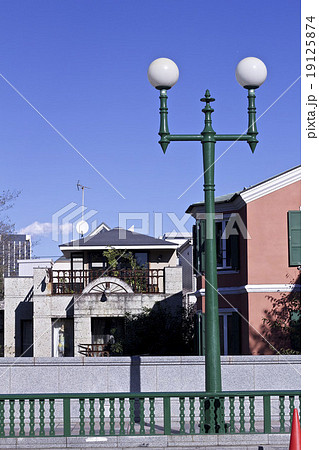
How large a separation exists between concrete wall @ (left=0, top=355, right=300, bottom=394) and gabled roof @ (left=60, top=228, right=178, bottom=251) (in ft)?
58.2

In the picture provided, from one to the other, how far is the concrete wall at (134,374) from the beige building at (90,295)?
33.2 feet

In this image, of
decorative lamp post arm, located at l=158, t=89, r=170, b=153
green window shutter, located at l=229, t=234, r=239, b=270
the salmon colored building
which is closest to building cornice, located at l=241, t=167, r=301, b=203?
the salmon colored building

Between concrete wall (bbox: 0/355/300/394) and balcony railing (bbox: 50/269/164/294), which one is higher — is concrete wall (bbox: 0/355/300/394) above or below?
below

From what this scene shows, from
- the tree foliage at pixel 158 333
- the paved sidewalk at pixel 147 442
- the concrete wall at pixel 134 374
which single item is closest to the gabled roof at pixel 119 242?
the tree foliage at pixel 158 333

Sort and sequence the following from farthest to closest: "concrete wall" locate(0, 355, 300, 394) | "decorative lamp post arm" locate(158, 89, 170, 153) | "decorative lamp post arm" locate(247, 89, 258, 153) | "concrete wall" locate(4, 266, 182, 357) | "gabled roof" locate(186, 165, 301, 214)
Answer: "concrete wall" locate(4, 266, 182, 357), "gabled roof" locate(186, 165, 301, 214), "concrete wall" locate(0, 355, 300, 394), "decorative lamp post arm" locate(247, 89, 258, 153), "decorative lamp post arm" locate(158, 89, 170, 153)

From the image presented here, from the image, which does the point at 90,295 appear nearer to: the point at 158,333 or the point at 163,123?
the point at 158,333

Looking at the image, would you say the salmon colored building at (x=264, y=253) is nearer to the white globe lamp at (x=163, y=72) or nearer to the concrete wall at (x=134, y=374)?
the concrete wall at (x=134, y=374)

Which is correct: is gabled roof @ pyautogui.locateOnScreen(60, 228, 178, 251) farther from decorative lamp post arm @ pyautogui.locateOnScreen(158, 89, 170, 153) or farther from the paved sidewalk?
decorative lamp post arm @ pyautogui.locateOnScreen(158, 89, 170, 153)

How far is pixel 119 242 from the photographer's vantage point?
33.6m

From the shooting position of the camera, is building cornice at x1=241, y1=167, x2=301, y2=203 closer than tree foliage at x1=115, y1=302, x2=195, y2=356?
Yes

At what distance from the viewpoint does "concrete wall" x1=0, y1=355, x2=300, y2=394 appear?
49.2 ft

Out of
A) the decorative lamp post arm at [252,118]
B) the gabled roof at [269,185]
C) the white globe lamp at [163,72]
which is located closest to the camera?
the white globe lamp at [163,72]

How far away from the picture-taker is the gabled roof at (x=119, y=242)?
33.0m
